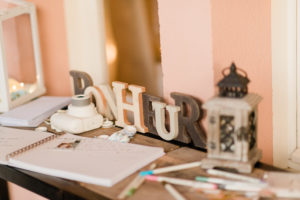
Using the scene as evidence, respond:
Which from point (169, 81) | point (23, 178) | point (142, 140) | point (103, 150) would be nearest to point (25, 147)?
point (23, 178)

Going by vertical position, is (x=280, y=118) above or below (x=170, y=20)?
below

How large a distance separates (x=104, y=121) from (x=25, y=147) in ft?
1.01

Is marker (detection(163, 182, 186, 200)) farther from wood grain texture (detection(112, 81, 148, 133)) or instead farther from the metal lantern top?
wood grain texture (detection(112, 81, 148, 133))

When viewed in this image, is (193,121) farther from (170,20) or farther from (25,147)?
(25,147)

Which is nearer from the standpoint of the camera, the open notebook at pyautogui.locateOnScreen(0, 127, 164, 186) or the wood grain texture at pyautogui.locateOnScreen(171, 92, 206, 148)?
the open notebook at pyautogui.locateOnScreen(0, 127, 164, 186)

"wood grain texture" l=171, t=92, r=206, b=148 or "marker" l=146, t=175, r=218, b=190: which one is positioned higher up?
"wood grain texture" l=171, t=92, r=206, b=148

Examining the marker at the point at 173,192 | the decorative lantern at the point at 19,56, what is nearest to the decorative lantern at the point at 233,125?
the marker at the point at 173,192

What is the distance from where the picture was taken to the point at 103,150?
1226 mm

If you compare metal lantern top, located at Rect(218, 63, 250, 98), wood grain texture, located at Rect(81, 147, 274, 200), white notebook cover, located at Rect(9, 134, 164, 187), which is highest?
metal lantern top, located at Rect(218, 63, 250, 98)

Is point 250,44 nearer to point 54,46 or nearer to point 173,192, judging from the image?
point 173,192

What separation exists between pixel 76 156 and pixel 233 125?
17.2 inches

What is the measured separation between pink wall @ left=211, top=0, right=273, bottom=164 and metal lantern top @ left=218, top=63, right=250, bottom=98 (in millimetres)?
147

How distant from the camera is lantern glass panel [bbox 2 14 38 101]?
1.73 metres

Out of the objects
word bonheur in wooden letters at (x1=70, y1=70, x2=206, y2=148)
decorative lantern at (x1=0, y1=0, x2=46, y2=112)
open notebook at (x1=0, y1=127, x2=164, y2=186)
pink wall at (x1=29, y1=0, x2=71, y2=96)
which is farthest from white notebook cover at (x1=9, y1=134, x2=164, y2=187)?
pink wall at (x1=29, y1=0, x2=71, y2=96)
